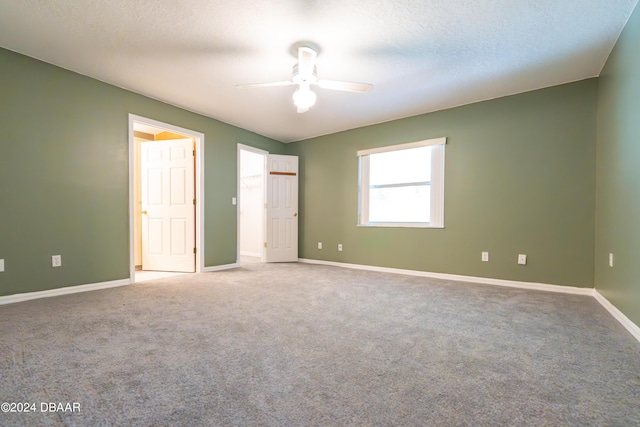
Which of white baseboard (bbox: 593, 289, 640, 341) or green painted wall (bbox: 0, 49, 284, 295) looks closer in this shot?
white baseboard (bbox: 593, 289, 640, 341)

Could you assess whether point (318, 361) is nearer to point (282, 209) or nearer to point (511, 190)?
point (511, 190)

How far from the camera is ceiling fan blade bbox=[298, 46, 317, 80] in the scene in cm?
261

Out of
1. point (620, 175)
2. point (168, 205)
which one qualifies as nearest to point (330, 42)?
point (620, 175)

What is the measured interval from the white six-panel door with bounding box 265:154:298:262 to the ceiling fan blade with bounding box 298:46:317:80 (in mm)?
2978

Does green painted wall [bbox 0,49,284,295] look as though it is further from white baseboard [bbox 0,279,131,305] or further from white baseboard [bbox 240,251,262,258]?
white baseboard [bbox 240,251,262,258]

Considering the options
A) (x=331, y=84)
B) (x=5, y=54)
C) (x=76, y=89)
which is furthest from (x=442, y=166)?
(x=5, y=54)

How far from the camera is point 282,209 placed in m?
5.68

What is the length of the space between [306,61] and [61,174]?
2.84 meters

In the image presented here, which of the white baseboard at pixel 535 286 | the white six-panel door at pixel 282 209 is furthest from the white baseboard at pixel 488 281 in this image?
the white six-panel door at pixel 282 209

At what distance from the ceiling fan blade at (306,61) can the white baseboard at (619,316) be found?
323 cm

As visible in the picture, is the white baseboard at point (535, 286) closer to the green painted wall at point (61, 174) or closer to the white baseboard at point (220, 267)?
the white baseboard at point (220, 267)

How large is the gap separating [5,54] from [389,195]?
469 centimetres

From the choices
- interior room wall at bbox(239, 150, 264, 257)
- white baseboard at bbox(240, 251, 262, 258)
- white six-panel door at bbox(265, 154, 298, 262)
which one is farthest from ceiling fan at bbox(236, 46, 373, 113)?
white baseboard at bbox(240, 251, 262, 258)

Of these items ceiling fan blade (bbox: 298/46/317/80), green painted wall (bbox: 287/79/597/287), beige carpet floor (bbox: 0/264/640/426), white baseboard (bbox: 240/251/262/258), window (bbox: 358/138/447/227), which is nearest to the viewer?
beige carpet floor (bbox: 0/264/640/426)
